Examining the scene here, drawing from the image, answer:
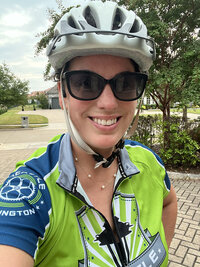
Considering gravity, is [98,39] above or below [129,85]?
above

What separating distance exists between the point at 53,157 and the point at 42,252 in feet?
1.70

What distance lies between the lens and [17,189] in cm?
103

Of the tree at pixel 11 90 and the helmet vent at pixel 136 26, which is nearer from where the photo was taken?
the helmet vent at pixel 136 26

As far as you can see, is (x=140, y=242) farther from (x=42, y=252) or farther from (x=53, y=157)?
(x=53, y=157)

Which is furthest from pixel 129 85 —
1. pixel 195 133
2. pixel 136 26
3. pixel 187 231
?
pixel 195 133

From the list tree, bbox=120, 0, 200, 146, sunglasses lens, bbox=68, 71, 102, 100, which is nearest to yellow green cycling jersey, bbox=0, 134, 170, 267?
sunglasses lens, bbox=68, 71, 102, 100

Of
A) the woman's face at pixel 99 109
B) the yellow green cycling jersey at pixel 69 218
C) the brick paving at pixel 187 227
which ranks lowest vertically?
the brick paving at pixel 187 227

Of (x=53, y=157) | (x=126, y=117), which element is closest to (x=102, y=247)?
(x=53, y=157)

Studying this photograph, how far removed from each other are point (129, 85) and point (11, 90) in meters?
19.4

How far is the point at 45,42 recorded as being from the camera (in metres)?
7.64

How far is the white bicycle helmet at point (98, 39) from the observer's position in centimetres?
117

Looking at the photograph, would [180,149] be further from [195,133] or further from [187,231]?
[187,231]

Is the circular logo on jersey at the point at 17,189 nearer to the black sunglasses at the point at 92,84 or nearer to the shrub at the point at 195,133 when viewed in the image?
the black sunglasses at the point at 92,84

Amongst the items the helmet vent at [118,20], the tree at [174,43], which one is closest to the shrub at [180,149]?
the tree at [174,43]
